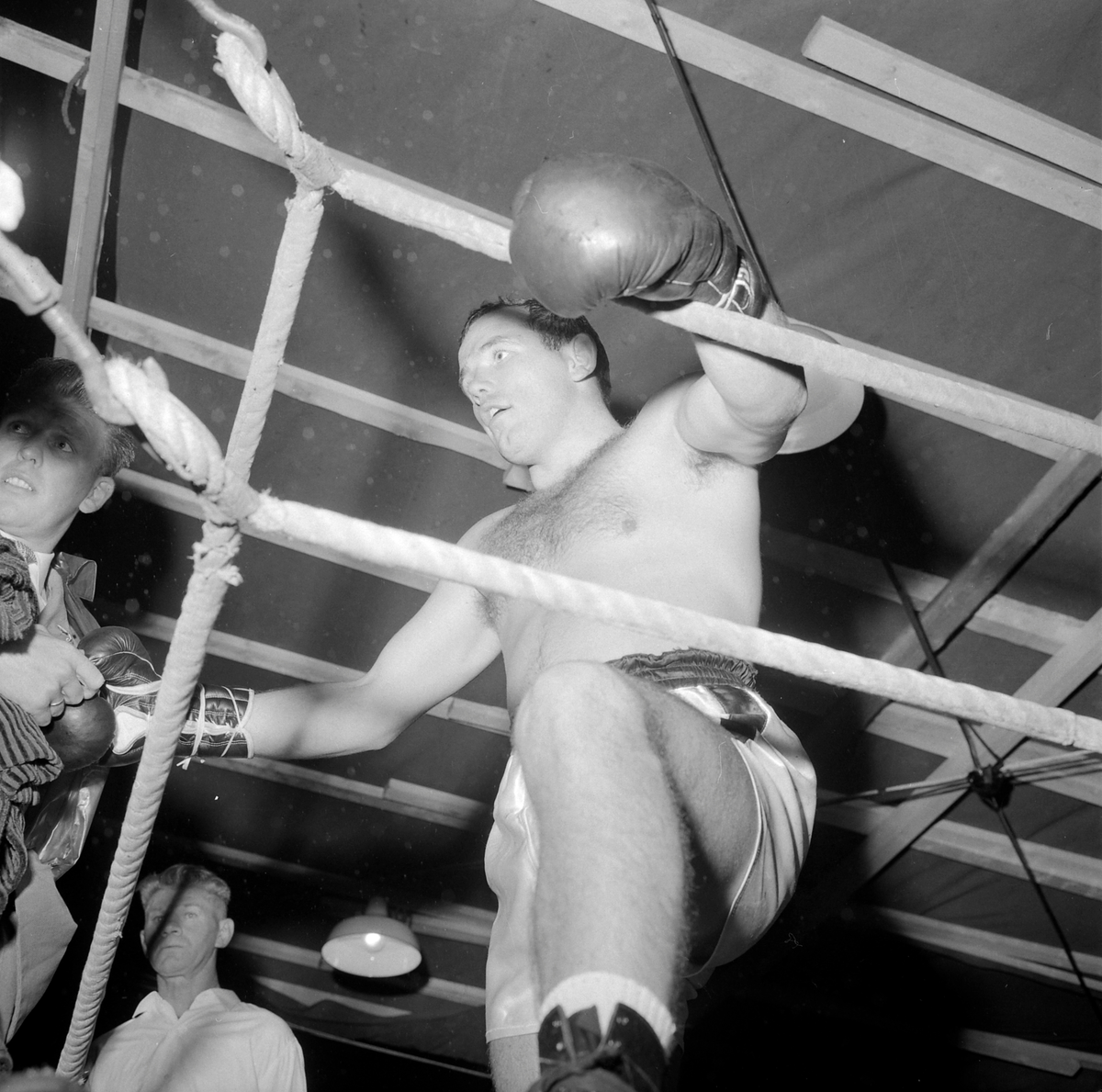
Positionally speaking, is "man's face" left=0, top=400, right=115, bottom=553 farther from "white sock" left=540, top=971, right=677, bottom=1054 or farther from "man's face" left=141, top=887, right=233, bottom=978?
"white sock" left=540, top=971, right=677, bottom=1054

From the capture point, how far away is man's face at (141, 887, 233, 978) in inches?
104

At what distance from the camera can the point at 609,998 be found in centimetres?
71

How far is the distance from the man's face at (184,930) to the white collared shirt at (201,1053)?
139mm

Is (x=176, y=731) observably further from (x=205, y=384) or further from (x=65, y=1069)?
(x=205, y=384)

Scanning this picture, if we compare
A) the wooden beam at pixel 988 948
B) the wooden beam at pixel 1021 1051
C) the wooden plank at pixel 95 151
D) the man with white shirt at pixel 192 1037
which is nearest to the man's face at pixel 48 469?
the wooden plank at pixel 95 151

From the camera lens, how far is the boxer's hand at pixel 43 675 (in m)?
1.26

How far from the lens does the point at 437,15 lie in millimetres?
2082

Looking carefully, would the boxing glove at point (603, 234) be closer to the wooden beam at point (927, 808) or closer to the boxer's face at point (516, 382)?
the boxer's face at point (516, 382)

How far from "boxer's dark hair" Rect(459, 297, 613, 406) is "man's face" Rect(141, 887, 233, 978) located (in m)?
1.88

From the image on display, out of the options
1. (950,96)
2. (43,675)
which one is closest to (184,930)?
(43,675)

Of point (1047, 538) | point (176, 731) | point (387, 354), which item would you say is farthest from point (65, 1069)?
point (1047, 538)

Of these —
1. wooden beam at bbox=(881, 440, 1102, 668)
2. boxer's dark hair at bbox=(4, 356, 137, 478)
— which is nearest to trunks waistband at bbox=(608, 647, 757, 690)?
boxer's dark hair at bbox=(4, 356, 137, 478)

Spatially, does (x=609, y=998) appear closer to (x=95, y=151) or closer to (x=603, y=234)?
(x=603, y=234)

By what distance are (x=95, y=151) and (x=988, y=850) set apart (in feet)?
12.5
